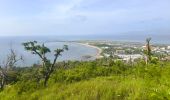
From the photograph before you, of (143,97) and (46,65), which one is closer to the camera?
(143,97)

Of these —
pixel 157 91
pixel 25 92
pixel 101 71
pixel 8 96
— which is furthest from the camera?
pixel 101 71

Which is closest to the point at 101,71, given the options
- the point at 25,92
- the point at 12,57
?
the point at 12,57

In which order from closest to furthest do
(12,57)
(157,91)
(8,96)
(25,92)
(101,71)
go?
(157,91) → (8,96) → (25,92) → (101,71) → (12,57)

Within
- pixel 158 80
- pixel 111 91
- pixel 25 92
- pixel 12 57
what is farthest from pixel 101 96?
pixel 12 57

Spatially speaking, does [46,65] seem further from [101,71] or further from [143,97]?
[143,97]

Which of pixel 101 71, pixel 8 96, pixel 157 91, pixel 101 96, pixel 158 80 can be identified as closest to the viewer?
pixel 157 91

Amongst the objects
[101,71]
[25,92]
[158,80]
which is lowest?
[101,71]

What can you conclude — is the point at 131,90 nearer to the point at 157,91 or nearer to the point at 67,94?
the point at 67,94

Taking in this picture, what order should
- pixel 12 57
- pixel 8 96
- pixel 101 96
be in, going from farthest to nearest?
pixel 12 57, pixel 8 96, pixel 101 96

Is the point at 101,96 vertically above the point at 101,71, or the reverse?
the point at 101,96
